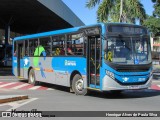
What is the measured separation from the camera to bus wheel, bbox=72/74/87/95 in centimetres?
1653

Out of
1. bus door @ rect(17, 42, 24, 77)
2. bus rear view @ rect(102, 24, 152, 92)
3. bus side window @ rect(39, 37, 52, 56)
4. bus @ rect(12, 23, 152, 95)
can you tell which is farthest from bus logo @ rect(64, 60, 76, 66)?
bus door @ rect(17, 42, 24, 77)

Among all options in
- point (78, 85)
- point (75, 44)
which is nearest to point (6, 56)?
point (75, 44)

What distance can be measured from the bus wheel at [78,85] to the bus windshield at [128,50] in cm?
203

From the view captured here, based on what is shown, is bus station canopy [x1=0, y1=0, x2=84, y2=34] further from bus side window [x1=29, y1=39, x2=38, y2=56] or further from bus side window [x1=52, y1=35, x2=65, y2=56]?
bus side window [x1=52, y1=35, x2=65, y2=56]

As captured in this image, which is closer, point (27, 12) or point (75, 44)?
point (75, 44)

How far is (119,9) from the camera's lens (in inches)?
1307

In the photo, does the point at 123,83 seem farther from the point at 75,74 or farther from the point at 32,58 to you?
the point at 32,58

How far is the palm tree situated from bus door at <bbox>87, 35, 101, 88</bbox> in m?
16.0

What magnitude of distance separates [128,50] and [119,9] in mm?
18226

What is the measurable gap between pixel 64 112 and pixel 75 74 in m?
5.81

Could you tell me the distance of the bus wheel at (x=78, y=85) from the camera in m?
16.5

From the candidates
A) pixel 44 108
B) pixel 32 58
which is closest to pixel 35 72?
pixel 32 58

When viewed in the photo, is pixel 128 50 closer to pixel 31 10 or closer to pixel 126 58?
pixel 126 58

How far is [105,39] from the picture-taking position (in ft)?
49.8
